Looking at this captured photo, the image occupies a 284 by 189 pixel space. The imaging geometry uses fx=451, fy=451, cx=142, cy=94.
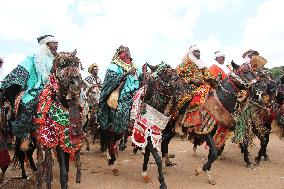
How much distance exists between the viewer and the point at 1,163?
9.33 meters

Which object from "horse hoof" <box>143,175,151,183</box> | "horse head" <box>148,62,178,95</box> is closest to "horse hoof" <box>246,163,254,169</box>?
"horse hoof" <box>143,175,151,183</box>

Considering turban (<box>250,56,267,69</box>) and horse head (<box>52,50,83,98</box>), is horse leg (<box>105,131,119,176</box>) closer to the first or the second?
horse head (<box>52,50,83,98</box>)

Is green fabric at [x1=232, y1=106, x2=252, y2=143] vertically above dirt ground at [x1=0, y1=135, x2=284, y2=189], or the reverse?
green fabric at [x1=232, y1=106, x2=252, y2=143]

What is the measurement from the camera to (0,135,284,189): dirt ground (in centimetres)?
922

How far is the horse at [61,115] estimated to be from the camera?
7109 mm

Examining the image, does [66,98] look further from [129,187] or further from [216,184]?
[216,184]

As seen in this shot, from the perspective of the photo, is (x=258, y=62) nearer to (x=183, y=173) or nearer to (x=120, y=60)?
(x=183, y=173)

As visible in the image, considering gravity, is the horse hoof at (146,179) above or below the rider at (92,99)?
below

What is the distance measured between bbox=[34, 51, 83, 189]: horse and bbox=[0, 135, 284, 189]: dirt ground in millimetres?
1843

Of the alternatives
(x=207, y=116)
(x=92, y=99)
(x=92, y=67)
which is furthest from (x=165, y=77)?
(x=92, y=67)

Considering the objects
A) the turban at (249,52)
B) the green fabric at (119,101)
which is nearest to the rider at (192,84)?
the green fabric at (119,101)

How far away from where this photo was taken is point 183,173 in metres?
10.3

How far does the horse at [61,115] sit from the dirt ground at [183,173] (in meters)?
1.84

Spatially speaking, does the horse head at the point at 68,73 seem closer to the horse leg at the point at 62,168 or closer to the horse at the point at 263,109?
the horse leg at the point at 62,168
